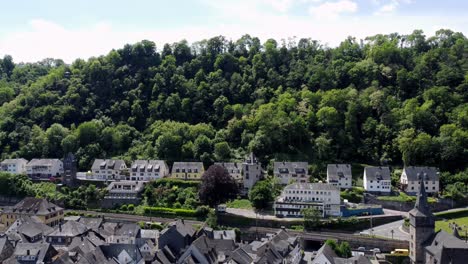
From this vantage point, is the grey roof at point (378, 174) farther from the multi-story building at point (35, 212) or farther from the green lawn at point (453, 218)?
the multi-story building at point (35, 212)

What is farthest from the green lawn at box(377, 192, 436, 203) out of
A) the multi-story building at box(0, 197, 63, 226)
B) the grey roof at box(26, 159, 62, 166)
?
the grey roof at box(26, 159, 62, 166)

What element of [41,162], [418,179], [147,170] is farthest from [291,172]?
[41,162]

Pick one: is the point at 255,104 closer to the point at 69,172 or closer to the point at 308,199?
the point at 308,199

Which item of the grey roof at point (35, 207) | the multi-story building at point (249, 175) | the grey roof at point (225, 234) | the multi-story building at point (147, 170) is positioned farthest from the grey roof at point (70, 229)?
the multi-story building at point (249, 175)

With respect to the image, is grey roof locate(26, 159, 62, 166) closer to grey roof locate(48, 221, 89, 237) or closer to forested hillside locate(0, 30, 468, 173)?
forested hillside locate(0, 30, 468, 173)

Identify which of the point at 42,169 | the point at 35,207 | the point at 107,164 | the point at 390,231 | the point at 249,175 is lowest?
the point at 390,231

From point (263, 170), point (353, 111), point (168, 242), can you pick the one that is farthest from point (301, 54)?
point (168, 242)

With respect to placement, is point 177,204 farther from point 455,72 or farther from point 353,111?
point 455,72
